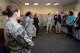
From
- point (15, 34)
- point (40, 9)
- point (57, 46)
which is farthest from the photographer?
point (40, 9)

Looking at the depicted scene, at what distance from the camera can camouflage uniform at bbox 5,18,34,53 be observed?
6.12ft

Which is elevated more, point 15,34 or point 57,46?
point 15,34

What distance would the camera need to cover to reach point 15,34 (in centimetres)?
186

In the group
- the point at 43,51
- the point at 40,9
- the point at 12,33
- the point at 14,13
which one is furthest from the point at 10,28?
the point at 40,9

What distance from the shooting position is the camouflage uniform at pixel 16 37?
1.87 metres

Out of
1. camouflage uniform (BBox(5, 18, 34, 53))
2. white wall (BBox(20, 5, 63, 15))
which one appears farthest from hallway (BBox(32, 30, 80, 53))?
white wall (BBox(20, 5, 63, 15))

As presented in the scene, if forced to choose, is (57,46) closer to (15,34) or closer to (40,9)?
(15,34)

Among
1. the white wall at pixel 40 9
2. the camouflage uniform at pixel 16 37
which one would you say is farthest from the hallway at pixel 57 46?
the white wall at pixel 40 9

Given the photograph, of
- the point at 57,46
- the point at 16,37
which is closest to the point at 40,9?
the point at 57,46

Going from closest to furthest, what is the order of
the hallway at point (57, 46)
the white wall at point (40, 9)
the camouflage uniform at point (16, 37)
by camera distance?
the camouflage uniform at point (16, 37), the hallway at point (57, 46), the white wall at point (40, 9)

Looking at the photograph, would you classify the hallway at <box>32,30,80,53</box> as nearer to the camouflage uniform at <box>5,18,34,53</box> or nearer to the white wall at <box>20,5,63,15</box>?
the camouflage uniform at <box>5,18,34,53</box>

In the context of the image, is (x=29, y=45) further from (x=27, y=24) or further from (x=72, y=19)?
(x=72, y=19)

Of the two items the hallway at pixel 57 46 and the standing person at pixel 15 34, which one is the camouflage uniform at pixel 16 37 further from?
the hallway at pixel 57 46

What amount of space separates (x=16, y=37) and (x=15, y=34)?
43 mm
